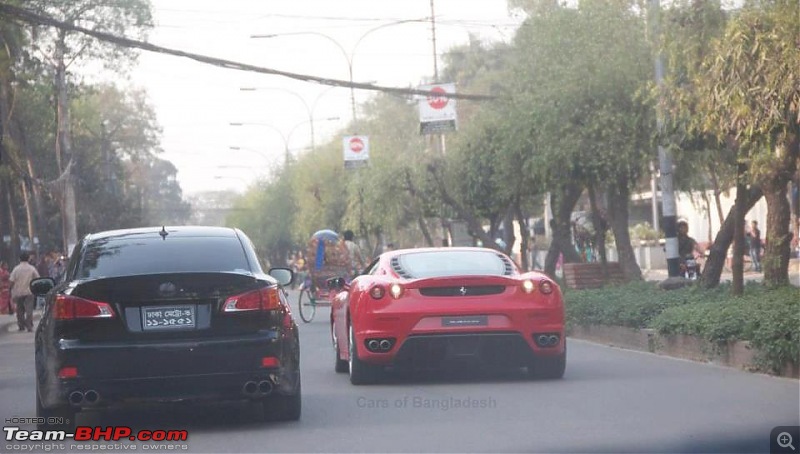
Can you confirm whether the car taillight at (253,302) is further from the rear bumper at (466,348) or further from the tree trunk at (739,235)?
the tree trunk at (739,235)

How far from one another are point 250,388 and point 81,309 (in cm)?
134

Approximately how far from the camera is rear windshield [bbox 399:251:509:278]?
508 inches

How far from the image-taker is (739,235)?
1773 centimetres

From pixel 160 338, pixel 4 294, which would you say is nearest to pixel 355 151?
pixel 4 294

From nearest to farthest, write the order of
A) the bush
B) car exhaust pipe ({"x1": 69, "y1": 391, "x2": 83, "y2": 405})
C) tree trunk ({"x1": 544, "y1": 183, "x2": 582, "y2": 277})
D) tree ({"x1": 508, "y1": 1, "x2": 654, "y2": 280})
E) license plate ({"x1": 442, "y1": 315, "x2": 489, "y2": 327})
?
car exhaust pipe ({"x1": 69, "y1": 391, "x2": 83, "y2": 405}) → license plate ({"x1": 442, "y1": 315, "x2": 489, "y2": 327}) → the bush → tree ({"x1": 508, "y1": 1, "x2": 654, "y2": 280}) → tree trunk ({"x1": 544, "y1": 183, "x2": 582, "y2": 277})

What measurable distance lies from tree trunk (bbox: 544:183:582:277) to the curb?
1039 centimetres

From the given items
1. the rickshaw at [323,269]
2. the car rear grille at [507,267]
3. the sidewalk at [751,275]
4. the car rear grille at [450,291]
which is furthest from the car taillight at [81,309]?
the sidewalk at [751,275]

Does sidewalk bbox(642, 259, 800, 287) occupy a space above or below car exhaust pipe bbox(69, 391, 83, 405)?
below

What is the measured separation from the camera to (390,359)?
12.5 m

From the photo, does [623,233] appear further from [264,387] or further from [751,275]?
[264,387]

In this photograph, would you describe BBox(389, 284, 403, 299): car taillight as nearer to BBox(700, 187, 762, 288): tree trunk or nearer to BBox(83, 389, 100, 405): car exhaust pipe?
BBox(83, 389, 100, 405): car exhaust pipe

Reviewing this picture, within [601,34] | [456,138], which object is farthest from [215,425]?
[456,138]

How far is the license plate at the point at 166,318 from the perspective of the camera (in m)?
9.48

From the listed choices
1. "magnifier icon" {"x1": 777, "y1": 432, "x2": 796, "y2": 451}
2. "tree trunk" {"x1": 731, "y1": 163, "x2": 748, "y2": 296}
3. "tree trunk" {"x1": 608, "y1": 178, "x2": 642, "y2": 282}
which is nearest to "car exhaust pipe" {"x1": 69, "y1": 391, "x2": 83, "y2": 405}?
"magnifier icon" {"x1": 777, "y1": 432, "x2": 796, "y2": 451}
